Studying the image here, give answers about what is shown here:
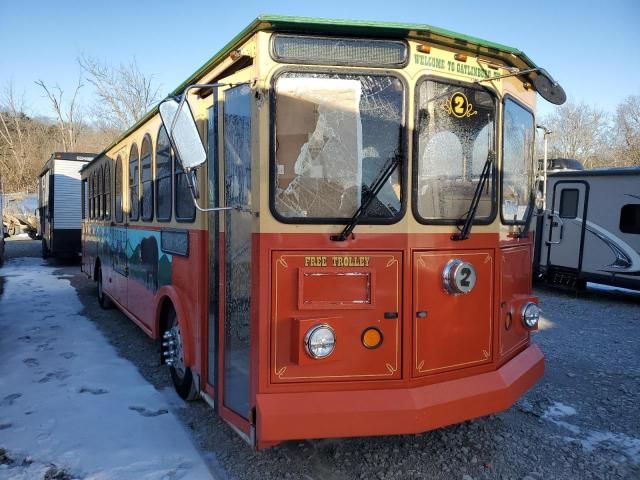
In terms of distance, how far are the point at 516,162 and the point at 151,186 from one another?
3.39 meters

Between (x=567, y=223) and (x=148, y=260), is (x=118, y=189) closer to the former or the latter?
(x=148, y=260)

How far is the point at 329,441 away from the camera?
11.7 ft

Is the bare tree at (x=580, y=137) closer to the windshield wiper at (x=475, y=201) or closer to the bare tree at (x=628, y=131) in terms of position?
the bare tree at (x=628, y=131)

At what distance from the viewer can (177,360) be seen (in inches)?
172

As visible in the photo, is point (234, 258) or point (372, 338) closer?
point (372, 338)

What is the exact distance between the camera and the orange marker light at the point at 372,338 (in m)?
2.86

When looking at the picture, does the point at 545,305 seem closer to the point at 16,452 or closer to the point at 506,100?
the point at 506,100

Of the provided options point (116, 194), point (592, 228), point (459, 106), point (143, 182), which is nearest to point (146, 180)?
point (143, 182)

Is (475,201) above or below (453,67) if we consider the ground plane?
below

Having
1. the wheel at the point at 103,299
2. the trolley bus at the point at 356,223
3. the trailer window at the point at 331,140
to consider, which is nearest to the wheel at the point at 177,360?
the trolley bus at the point at 356,223

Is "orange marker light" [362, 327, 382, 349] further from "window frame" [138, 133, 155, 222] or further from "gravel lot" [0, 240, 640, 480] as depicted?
"window frame" [138, 133, 155, 222]

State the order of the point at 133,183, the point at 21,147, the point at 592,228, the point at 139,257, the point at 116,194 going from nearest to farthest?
the point at 139,257 < the point at 133,183 < the point at 116,194 < the point at 592,228 < the point at 21,147

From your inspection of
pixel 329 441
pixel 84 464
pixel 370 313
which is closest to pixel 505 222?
pixel 370 313

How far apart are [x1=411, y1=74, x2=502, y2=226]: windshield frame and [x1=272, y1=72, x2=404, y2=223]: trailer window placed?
0.31 ft
